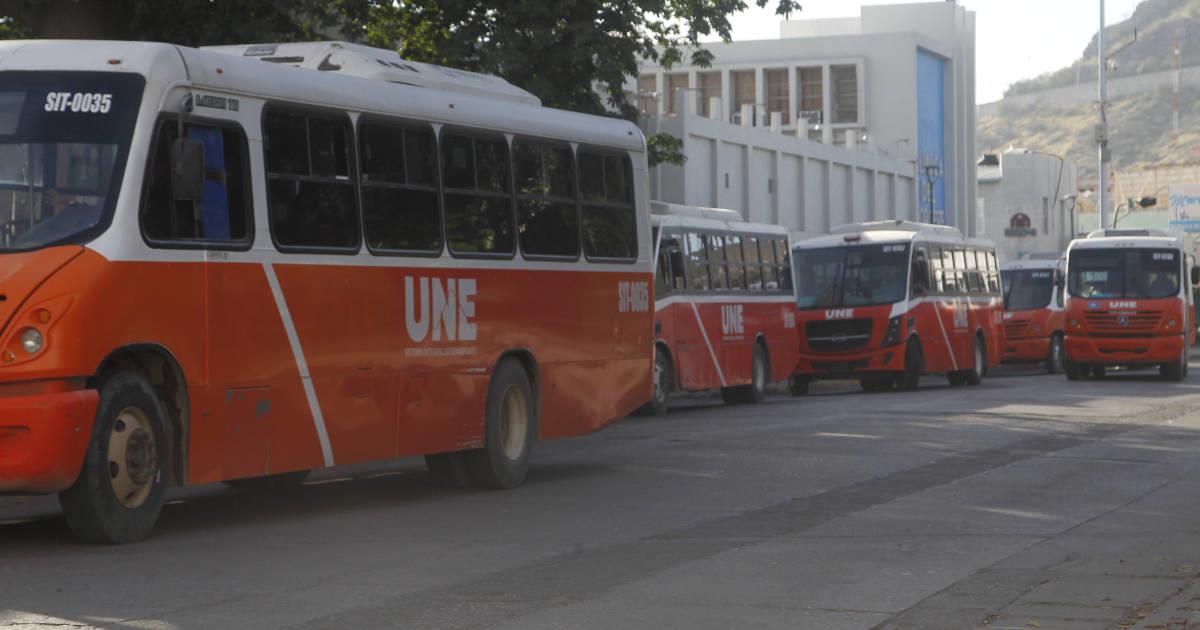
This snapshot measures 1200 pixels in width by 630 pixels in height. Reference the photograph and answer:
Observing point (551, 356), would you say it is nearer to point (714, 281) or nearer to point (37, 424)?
point (37, 424)

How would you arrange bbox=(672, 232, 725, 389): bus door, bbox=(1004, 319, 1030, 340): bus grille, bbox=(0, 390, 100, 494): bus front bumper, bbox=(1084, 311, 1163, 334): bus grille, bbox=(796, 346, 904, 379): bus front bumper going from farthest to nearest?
bbox=(1004, 319, 1030, 340): bus grille
bbox=(1084, 311, 1163, 334): bus grille
bbox=(796, 346, 904, 379): bus front bumper
bbox=(672, 232, 725, 389): bus door
bbox=(0, 390, 100, 494): bus front bumper

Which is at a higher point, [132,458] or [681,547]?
[132,458]

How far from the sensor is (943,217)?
79.9m

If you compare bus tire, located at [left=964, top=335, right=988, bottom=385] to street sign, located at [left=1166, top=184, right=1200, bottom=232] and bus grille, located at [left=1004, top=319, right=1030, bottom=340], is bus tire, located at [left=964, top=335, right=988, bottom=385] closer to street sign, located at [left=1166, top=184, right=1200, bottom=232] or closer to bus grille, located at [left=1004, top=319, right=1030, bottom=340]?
bus grille, located at [left=1004, top=319, right=1030, bottom=340]

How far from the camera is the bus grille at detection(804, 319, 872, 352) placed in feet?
108

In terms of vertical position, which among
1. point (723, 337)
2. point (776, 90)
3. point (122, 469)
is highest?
point (776, 90)

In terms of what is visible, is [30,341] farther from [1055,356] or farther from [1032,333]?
[1055,356]

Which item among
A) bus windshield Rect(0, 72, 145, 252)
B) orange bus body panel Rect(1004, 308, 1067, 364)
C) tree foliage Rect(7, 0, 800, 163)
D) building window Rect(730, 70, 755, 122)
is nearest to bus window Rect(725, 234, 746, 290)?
tree foliage Rect(7, 0, 800, 163)

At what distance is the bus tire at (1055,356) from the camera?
44531 mm

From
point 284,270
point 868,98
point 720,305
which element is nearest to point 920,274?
point 720,305

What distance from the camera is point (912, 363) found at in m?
32.9

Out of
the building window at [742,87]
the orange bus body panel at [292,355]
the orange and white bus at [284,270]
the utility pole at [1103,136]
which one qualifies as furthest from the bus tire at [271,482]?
the building window at [742,87]

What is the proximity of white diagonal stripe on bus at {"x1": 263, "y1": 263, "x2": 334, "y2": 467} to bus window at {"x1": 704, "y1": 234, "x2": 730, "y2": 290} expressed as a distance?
1628 centimetres

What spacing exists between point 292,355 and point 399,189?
1.78 metres
